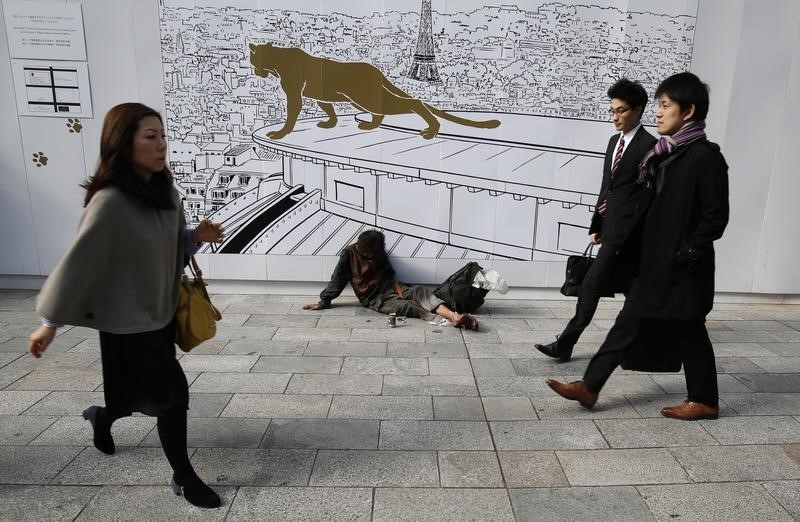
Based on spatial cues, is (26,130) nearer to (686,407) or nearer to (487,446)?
(487,446)

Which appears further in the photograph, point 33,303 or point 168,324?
point 33,303

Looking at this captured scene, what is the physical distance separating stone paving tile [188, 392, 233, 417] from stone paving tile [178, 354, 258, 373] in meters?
0.40

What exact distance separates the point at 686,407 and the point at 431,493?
1.83 m

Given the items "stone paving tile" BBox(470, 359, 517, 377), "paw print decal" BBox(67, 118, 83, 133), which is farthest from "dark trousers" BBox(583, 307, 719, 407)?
"paw print decal" BBox(67, 118, 83, 133)

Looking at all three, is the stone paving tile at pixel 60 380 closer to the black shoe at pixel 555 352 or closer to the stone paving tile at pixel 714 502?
the black shoe at pixel 555 352

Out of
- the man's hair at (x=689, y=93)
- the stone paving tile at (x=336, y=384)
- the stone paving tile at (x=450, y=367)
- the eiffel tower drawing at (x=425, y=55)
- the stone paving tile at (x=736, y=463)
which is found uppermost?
the eiffel tower drawing at (x=425, y=55)

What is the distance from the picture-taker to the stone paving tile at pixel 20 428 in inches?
117

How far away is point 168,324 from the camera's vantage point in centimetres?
249

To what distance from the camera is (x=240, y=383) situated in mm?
3756

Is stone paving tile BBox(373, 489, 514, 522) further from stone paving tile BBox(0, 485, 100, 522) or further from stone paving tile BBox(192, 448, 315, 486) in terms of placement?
stone paving tile BBox(0, 485, 100, 522)

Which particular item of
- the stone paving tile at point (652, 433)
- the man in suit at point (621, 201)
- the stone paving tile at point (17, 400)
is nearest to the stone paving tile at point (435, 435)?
the stone paving tile at point (652, 433)

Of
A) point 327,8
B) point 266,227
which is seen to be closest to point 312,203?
point 266,227

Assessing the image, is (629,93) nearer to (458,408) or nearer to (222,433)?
(458,408)

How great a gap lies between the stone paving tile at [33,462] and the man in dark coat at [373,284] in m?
2.87
